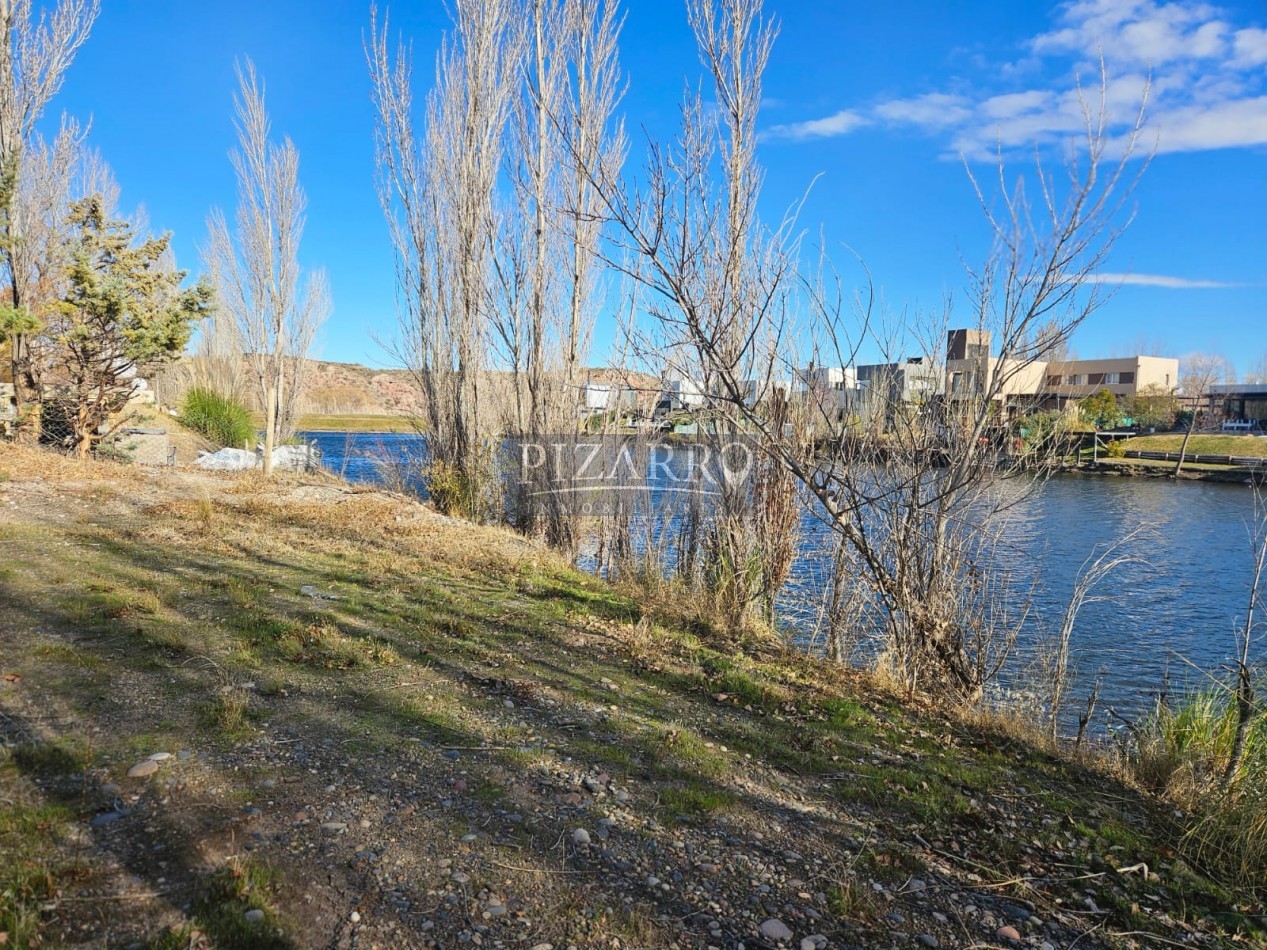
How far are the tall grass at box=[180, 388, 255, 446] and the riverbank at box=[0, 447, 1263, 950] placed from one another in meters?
15.8

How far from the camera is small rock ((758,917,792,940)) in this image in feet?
7.50

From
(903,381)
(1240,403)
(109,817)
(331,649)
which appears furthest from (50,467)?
(1240,403)

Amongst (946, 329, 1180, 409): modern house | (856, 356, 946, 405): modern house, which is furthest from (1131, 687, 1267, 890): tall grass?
(856, 356, 946, 405): modern house

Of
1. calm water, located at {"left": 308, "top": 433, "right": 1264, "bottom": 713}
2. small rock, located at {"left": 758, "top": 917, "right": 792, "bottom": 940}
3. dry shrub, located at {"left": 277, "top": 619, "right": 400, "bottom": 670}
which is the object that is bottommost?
calm water, located at {"left": 308, "top": 433, "right": 1264, "bottom": 713}

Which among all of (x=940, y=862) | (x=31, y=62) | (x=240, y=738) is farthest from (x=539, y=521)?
(x=31, y=62)

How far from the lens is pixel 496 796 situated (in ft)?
9.69

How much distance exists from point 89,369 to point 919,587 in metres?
12.5

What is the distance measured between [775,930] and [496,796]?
122 centimetres

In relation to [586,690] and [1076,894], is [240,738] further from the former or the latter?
[1076,894]

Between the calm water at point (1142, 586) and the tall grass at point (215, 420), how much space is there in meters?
7.05

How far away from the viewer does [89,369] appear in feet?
37.0

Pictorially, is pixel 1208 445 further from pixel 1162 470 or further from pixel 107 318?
pixel 107 318

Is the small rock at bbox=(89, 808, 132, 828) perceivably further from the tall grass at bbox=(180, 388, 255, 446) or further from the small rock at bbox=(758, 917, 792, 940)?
the tall grass at bbox=(180, 388, 255, 446)

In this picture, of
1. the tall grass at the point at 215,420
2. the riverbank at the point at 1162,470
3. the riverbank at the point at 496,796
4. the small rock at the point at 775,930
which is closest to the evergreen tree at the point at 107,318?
the riverbank at the point at 496,796
